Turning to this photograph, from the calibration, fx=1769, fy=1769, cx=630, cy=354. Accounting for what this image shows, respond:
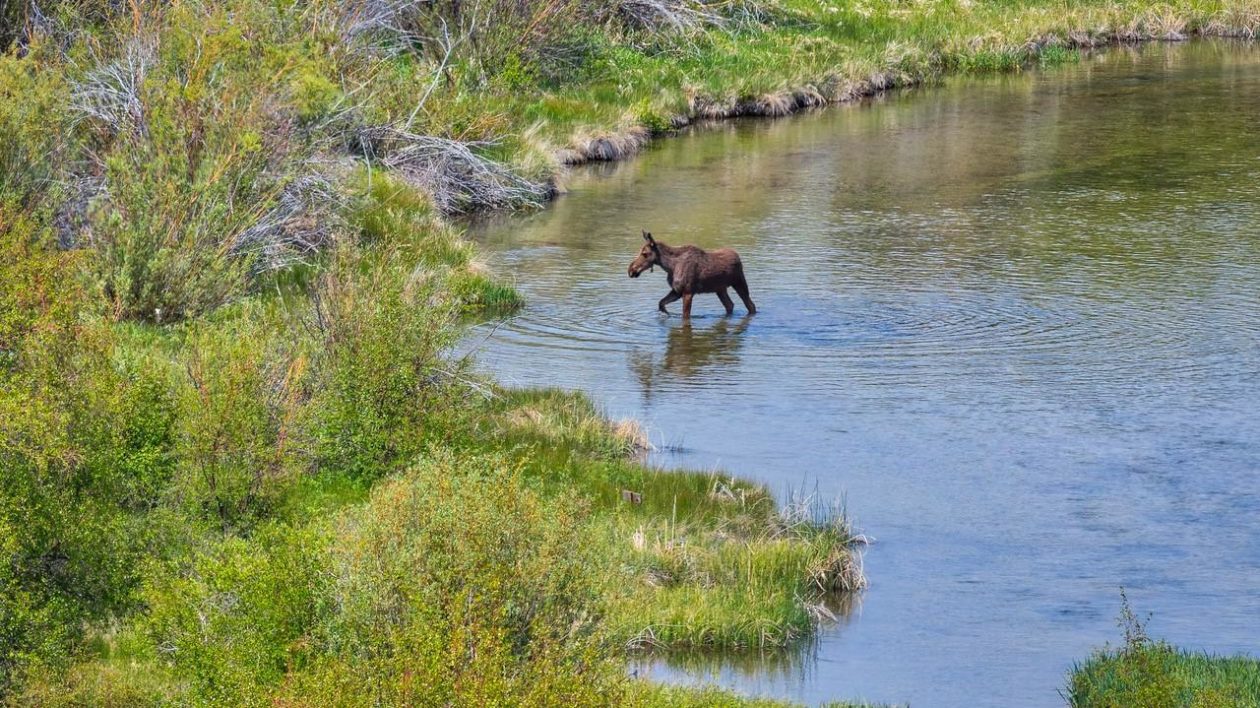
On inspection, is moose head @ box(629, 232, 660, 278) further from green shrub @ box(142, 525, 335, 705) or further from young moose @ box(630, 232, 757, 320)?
green shrub @ box(142, 525, 335, 705)

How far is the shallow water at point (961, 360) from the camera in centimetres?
1101

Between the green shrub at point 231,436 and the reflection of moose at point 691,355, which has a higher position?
the green shrub at point 231,436

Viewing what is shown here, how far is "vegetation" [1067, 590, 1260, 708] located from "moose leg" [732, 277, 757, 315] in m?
9.32

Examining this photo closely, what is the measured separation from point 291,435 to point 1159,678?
18.3ft

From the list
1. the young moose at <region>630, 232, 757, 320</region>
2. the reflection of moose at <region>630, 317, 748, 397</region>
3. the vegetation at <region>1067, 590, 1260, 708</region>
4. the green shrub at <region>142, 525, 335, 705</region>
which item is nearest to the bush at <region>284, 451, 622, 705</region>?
the green shrub at <region>142, 525, 335, 705</region>

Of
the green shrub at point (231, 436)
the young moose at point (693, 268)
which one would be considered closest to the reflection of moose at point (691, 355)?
the young moose at point (693, 268)

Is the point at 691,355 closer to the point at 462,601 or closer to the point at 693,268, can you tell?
the point at 693,268

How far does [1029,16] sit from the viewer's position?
42688 mm

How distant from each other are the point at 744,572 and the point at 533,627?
154 inches

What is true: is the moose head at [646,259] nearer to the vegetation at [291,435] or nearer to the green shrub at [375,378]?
the vegetation at [291,435]

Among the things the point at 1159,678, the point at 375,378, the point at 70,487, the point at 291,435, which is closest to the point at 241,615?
the point at 70,487

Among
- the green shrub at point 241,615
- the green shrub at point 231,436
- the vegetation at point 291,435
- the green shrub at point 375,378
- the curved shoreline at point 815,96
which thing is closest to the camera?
the vegetation at point 291,435

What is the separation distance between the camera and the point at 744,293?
18953mm

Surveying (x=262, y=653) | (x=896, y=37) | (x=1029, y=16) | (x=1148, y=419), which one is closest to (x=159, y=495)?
(x=262, y=653)
